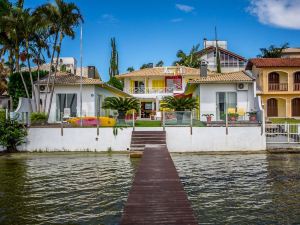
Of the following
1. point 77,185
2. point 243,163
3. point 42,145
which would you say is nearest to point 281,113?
point 243,163

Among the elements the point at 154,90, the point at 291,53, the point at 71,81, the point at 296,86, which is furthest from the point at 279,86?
the point at 291,53

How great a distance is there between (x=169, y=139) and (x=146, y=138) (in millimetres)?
1447

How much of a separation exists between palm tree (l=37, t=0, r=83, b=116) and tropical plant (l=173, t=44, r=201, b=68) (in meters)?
34.1

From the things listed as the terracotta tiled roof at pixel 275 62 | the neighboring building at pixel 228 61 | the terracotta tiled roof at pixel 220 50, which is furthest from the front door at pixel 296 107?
the terracotta tiled roof at pixel 220 50

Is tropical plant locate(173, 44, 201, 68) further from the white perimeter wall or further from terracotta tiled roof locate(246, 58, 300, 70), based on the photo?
the white perimeter wall

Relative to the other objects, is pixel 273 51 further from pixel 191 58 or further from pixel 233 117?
pixel 233 117

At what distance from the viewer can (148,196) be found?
8.00m

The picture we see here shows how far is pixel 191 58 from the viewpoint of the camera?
6153 cm

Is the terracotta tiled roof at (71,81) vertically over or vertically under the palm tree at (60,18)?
under

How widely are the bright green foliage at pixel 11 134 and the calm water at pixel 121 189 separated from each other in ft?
10.2

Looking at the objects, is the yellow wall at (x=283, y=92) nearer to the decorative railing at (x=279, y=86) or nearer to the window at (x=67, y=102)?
the decorative railing at (x=279, y=86)

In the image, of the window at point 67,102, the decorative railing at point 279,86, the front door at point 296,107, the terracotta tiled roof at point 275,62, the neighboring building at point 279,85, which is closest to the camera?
the window at point 67,102

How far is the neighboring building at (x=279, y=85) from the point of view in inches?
1513

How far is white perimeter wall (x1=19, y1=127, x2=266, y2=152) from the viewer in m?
21.6
